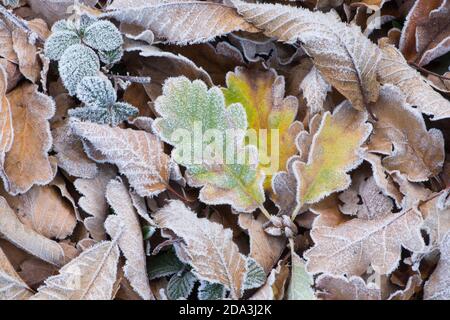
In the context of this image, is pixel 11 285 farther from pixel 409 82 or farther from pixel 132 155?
pixel 409 82

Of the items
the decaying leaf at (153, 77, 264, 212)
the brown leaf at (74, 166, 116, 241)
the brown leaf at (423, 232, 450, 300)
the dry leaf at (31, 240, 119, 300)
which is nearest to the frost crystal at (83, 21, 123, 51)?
the decaying leaf at (153, 77, 264, 212)

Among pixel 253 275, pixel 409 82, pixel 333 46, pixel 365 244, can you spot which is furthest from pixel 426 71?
pixel 253 275

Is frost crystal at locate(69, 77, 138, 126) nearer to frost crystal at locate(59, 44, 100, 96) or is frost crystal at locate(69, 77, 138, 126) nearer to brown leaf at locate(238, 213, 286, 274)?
frost crystal at locate(59, 44, 100, 96)

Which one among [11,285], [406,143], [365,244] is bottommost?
[11,285]

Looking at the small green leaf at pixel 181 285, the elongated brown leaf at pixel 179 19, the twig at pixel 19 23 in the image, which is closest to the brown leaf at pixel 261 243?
the small green leaf at pixel 181 285

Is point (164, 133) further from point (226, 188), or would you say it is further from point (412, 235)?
point (412, 235)

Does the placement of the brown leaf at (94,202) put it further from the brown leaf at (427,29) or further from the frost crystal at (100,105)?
the brown leaf at (427,29)
